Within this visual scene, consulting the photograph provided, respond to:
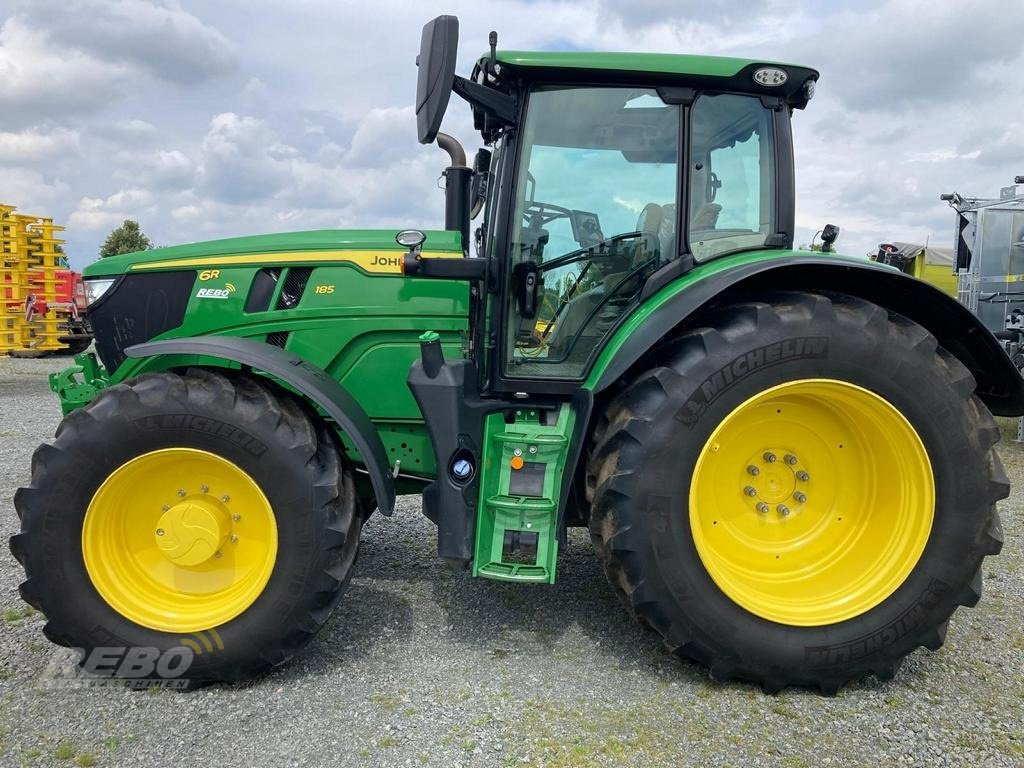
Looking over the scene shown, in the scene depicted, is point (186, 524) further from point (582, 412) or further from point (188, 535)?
point (582, 412)

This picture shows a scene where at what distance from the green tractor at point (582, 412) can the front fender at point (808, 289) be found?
0.05 ft

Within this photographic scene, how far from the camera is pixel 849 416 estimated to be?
2869 millimetres

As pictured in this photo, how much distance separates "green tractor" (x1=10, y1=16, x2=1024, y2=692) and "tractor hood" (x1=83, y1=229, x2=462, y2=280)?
1.0 inches

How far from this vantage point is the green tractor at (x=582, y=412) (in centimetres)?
266

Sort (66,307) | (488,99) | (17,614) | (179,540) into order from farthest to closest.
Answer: (66,307)
(17,614)
(488,99)
(179,540)

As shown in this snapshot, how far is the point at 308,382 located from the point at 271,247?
0.81 m

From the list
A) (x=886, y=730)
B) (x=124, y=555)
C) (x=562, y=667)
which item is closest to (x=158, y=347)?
(x=124, y=555)

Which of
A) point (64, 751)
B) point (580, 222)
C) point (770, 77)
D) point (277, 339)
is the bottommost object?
point (64, 751)

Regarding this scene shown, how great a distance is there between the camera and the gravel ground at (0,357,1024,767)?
2.33 metres

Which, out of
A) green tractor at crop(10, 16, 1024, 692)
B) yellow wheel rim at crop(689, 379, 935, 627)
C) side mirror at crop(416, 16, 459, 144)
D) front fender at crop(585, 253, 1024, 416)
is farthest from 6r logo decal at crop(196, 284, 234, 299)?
yellow wheel rim at crop(689, 379, 935, 627)

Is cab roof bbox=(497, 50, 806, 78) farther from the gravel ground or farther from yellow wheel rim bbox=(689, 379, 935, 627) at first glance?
the gravel ground

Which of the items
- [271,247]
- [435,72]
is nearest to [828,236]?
[435,72]

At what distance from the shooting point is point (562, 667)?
9.38 ft

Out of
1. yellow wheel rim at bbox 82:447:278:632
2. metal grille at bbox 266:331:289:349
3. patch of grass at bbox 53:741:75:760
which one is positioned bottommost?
patch of grass at bbox 53:741:75:760
